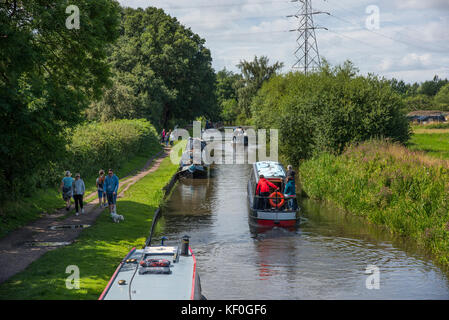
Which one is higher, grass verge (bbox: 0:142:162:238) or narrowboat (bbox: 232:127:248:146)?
narrowboat (bbox: 232:127:248:146)

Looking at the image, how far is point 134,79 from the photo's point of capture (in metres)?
64.1

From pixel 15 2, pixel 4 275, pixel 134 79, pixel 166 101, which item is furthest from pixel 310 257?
pixel 166 101

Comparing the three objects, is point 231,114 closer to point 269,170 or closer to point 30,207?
point 269,170

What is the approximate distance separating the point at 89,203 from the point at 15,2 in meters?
10.4

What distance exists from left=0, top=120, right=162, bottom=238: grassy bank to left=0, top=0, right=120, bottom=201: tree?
3.46 feet

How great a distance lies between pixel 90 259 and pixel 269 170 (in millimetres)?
13002

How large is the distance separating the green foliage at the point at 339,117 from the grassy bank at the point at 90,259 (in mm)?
14345

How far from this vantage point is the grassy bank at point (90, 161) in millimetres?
19953

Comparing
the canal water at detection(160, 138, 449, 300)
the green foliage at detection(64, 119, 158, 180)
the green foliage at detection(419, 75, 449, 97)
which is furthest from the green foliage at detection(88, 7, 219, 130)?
the green foliage at detection(419, 75, 449, 97)

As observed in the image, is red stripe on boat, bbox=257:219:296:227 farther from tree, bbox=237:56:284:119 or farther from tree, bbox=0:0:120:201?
tree, bbox=237:56:284:119

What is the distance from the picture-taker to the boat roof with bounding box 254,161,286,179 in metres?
24.9

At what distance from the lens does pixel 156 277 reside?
11.0 meters

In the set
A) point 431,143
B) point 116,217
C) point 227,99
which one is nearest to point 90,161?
point 116,217

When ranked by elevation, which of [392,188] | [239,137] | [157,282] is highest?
[239,137]
